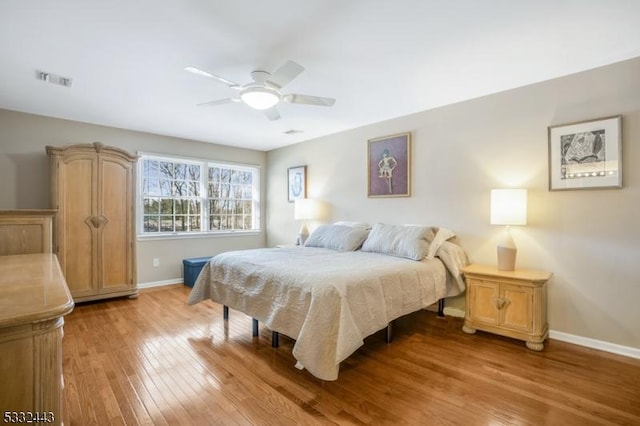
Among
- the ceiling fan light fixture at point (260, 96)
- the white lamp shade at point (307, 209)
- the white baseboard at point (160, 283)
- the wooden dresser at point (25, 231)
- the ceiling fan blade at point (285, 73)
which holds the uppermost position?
the ceiling fan blade at point (285, 73)

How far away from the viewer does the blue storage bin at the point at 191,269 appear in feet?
15.3

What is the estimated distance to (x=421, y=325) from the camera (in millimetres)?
3246

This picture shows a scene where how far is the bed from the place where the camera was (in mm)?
2004

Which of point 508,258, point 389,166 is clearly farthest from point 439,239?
point 389,166

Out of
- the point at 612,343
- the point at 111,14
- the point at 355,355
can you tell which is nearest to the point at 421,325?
the point at 355,355

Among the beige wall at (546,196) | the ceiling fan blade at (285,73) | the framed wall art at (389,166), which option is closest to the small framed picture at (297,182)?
the framed wall art at (389,166)

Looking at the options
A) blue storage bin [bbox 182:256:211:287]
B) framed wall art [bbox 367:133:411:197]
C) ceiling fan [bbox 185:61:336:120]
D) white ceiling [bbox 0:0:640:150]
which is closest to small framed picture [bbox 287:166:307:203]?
framed wall art [bbox 367:133:411:197]

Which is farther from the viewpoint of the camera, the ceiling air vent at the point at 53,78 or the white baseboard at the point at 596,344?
the ceiling air vent at the point at 53,78

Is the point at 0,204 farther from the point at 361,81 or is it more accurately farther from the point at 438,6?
the point at 438,6

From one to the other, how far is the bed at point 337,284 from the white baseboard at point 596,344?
0.89 m

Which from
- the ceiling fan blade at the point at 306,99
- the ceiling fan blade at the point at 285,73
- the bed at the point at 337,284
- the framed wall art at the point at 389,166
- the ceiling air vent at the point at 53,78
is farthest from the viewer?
the framed wall art at the point at 389,166

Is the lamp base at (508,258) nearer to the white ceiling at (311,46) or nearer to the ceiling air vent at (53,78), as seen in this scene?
the white ceiling at (311,46)

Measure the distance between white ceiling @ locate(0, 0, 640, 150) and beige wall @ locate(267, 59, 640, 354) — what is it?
0.18 metres

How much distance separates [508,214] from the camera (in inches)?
111
